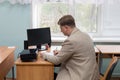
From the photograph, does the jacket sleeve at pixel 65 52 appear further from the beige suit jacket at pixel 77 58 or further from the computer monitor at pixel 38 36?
the computer monitor at pixel 38 36

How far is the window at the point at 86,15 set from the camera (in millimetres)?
3846

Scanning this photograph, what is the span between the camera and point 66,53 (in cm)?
233

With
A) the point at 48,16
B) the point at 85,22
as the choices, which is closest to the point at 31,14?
the point at 48,16

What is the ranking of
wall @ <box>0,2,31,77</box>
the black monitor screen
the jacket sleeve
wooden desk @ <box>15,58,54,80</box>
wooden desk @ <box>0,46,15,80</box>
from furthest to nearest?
wall @ <box>0,2,31,77</box> → the black monitor screen → wooden desk @ <box>0,46,15,80</box> → wooden desk @ <box>15,58,54,80</box> → the jacket sleeve

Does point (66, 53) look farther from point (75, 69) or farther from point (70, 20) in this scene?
point (70, 20)

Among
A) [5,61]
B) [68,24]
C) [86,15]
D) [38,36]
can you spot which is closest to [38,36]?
[38,36]

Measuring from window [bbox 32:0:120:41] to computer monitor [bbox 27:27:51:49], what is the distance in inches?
26.1

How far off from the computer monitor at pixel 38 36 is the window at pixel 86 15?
2.18 feet

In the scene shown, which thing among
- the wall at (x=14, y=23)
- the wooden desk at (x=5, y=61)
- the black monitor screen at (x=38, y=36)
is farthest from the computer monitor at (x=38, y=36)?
the wall at (x=14, y=23)

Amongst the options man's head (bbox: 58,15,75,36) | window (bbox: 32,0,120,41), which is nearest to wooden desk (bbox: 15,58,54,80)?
man's head (bbox: 58,15,75,36)

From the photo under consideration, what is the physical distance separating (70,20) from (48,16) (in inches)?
65.7

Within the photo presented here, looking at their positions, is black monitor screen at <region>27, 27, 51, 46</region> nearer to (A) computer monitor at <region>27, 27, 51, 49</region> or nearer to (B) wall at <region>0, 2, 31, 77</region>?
(A) computer monitor at <region>27, 27, 51, 49</region>

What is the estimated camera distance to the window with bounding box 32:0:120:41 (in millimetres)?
3846

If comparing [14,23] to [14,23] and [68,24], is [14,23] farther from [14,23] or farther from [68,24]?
[68,24]
